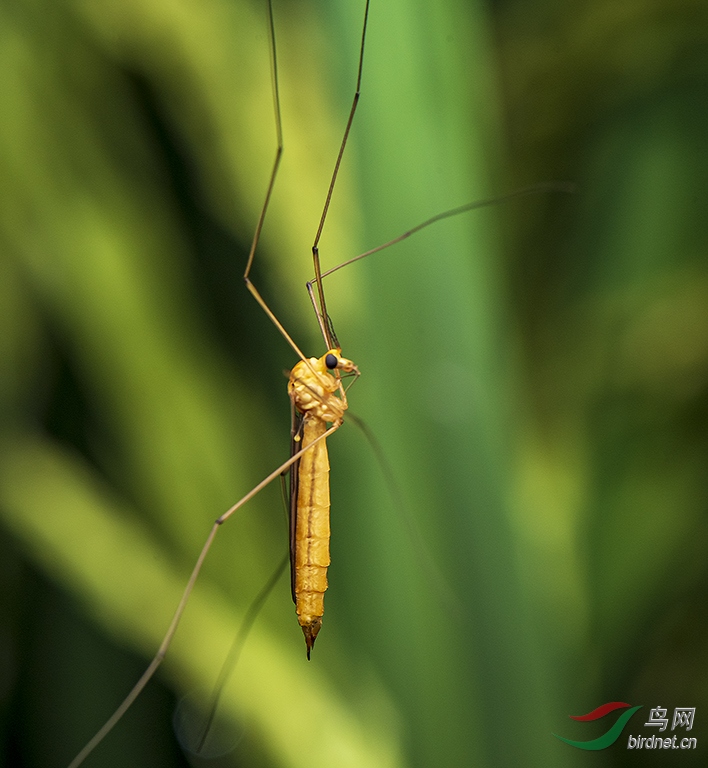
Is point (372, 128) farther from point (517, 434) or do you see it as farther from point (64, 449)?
point (64, 449)

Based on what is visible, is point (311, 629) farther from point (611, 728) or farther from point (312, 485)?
point (611, 728)

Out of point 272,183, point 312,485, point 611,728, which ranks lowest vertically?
point 611,728

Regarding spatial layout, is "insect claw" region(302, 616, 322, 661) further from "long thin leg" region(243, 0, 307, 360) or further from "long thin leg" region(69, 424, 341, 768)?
"long thin leg" region(243, 0, 307, 360)

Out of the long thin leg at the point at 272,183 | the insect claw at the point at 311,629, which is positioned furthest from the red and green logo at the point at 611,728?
the long thin leg at the point at 272,183

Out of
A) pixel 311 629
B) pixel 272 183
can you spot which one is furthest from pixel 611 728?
pixel 272 183

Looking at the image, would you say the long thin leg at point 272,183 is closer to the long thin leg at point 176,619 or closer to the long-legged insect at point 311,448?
the long-legged insect at point 311,448

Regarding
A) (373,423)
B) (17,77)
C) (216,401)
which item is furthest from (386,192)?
(17,77)
